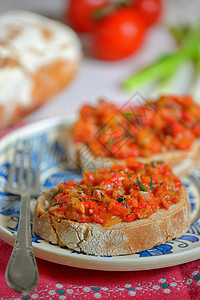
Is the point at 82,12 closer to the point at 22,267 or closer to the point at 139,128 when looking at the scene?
the point at 139,128

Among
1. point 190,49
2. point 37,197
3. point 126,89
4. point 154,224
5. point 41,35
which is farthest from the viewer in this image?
point 190,49

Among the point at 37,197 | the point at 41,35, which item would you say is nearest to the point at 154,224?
the point at 37,197

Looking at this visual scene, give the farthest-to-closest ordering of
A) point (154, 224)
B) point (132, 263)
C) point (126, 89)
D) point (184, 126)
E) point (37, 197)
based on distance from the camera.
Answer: point (126, 89), point (184, 126), point (37, 197), point (154, 224), point (132, 263)

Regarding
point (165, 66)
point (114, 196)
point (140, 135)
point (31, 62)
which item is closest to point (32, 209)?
point (114, 196)

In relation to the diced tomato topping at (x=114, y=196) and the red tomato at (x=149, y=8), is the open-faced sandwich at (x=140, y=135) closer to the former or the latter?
the diced tomato topping at (x=114, y=196)

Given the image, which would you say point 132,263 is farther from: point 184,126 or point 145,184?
point 184,126

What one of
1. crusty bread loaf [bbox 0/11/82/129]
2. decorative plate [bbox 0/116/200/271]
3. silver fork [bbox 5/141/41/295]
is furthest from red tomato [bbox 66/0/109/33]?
silver fork [bbox 5/141/41/295]

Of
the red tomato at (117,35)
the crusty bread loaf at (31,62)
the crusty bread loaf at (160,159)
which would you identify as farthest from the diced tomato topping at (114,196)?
the red tomato at (117,35)
